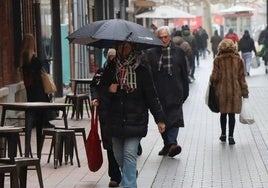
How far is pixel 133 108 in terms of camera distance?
8.80 meters

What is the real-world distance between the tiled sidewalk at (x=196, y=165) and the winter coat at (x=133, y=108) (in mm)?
1214

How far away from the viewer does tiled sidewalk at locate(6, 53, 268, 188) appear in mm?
9984

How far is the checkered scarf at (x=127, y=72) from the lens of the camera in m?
8.88

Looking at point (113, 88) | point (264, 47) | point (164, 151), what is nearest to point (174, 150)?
point (164, 151)

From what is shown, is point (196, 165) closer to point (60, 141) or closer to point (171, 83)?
point (171, 83)

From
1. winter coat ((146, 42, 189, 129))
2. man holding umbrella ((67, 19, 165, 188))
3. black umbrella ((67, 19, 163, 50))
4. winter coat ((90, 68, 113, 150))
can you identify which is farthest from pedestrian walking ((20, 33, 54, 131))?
man holding umbrella ((67, 19, 165, 188))

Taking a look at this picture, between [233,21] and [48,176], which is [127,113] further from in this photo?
[233,21]

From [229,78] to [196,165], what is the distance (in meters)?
2.22

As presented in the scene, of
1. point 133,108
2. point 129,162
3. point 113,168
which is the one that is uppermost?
point 133,108

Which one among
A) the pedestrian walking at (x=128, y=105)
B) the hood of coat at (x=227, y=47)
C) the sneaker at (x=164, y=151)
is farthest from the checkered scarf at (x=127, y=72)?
the hood of coat at (x=227, y=47)

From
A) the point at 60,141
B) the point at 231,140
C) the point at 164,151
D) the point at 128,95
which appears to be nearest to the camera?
the point at 128,95

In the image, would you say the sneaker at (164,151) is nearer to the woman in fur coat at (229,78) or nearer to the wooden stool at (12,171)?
the woman in fur coat at (229,78)

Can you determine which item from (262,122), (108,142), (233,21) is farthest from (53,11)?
(233,21)

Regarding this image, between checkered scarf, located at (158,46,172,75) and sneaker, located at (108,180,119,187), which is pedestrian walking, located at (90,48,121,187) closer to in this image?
sneaker, located at (108,180,119,187)
